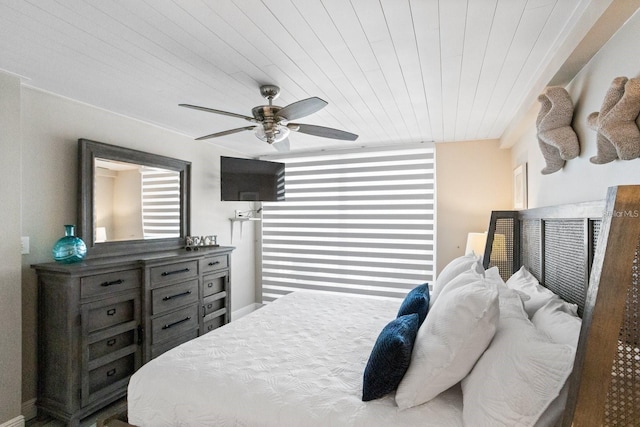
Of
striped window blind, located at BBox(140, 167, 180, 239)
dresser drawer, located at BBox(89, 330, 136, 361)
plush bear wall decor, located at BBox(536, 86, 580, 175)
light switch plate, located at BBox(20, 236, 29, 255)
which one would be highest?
plush bear wall decor, located at BBox(536, 86, 580, 175)

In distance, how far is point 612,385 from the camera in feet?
3.01

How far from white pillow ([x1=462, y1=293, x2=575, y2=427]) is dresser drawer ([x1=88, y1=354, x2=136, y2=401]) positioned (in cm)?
258

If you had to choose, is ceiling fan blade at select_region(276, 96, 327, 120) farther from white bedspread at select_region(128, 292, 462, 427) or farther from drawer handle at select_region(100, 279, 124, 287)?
drawer handle at select_region(100, 279, 124, 287)

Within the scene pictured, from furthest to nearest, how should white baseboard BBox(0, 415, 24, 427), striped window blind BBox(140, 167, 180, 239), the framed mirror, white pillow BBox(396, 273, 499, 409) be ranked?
striped window blind BBox(140, 167, 180, 239) < the framed mirror < white baseboard BBox(0, 415, 24, 427) < white pillow BBox(396, 273, 499, 409)

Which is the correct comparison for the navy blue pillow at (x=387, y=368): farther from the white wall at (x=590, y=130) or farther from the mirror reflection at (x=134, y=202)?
the mirror reflection at (x=134, y=202)

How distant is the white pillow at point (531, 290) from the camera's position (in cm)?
175

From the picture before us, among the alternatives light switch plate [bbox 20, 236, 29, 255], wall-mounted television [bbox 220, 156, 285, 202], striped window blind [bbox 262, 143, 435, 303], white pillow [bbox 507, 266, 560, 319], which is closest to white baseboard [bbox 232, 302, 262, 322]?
striped window blind [bbox 262, 143, 435, 303]

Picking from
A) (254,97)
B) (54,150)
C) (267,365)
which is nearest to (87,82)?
(54,150)

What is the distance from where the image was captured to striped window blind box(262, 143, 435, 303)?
→ 4289mm

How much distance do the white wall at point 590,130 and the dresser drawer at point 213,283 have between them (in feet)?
10.4

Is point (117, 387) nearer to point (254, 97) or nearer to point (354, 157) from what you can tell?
point (254, 97)

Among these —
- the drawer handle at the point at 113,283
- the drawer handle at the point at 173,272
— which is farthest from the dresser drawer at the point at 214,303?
the drawer handle at the point at 113,283

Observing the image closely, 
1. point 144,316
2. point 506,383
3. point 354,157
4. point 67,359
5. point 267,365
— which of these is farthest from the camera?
point 354,157

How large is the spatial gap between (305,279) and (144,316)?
2.46m
